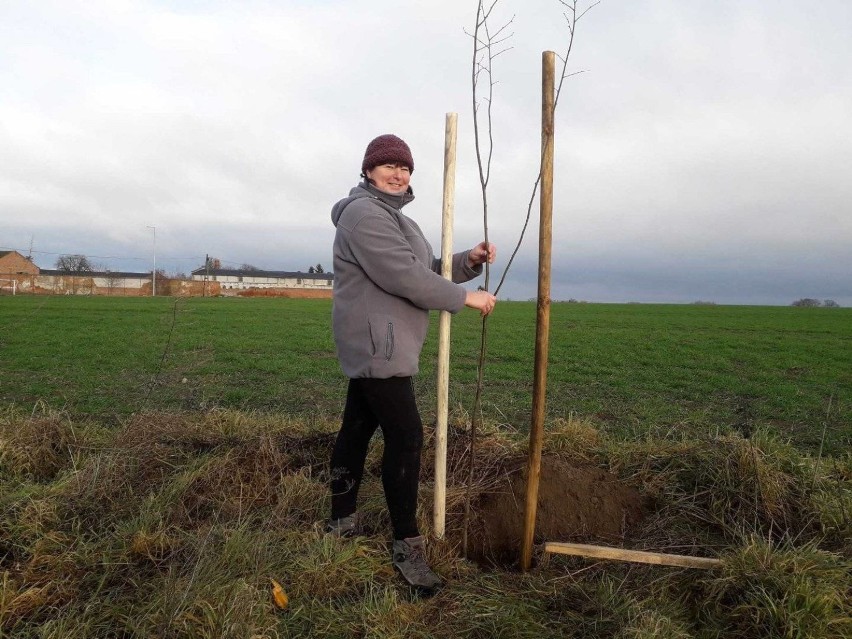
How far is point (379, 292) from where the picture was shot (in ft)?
9.82

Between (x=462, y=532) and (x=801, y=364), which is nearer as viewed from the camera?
(x=462, y=532)

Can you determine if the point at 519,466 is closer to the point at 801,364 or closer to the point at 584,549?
the point at 584,549

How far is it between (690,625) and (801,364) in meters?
14.7

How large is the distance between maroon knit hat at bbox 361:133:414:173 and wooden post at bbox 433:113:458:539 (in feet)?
0.91

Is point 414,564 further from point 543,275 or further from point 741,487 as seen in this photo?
point 741,487

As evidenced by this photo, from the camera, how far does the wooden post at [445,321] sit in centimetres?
332

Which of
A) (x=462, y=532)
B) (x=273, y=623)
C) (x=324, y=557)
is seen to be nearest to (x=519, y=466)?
(x=462, y=532)

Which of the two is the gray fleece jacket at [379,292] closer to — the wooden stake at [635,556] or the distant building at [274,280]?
the wooden stake at [635,556]

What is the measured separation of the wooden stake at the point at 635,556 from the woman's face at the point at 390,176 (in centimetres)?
199

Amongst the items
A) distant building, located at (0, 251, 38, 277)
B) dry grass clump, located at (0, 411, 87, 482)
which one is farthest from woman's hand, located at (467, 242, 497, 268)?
distant building, located at (0, 251, 38, 277)

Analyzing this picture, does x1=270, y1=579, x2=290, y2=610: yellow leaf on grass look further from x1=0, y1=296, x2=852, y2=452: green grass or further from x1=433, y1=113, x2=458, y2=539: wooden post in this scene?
x1=0, y1=296, x2=852, y2=452: green grass

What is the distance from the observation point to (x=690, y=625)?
2.67m

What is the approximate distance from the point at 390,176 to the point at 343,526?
74.4 inches

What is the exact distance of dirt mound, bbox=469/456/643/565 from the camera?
363 cm
